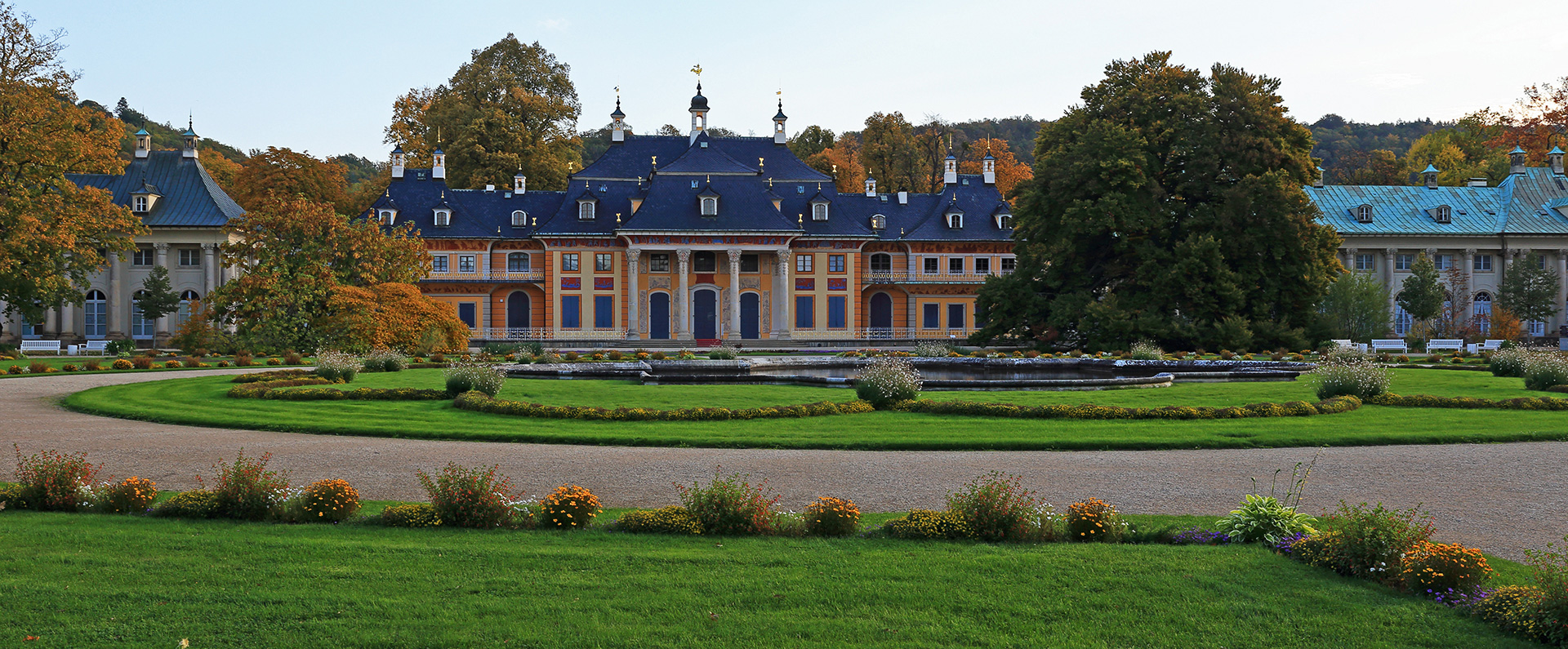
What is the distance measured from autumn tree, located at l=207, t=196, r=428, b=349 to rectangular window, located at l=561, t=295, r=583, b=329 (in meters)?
15.6

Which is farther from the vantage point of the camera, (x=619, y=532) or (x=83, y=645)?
(x=619, y=532)

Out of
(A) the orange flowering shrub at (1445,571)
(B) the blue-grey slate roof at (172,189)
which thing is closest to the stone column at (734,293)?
(B) the blue-grey slate roof at (172,189)

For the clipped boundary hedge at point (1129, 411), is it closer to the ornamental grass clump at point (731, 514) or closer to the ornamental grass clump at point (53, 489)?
the ornamental grass clump at point (731, 514)

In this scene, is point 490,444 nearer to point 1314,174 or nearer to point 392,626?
point 392,626

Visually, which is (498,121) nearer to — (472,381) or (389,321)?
(389,321)

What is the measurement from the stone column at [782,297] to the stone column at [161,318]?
29.7 meters

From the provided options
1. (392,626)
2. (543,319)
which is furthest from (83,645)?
(543,319)

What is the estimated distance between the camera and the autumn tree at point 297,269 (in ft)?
113

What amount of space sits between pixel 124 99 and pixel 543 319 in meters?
69.3

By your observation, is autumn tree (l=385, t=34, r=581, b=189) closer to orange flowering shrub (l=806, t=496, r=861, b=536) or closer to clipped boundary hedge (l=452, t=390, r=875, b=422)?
clipped boundary hedge (l=452, t=390, r=875, b=422)

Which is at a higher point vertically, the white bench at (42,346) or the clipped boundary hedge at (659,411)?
the white bench at (42,346)

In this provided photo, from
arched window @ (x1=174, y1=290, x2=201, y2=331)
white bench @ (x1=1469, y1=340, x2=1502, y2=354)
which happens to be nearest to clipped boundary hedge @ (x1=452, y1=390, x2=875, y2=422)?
white bench @ (x1=1469, y1=340, x2=1502, y2=354)

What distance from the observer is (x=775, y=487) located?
10.6m

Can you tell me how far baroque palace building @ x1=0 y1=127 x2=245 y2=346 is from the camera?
53.0 metres
